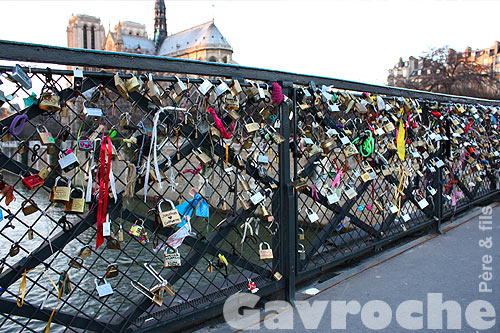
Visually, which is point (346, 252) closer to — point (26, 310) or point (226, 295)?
point (226, 295)

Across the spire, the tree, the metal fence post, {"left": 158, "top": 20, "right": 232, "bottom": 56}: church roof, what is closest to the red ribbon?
the metal fence post

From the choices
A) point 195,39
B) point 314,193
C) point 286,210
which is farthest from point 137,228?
point 195,39

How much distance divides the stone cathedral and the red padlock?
A: 72.3 meters

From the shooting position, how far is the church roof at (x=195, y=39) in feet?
247

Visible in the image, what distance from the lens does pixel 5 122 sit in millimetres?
1967

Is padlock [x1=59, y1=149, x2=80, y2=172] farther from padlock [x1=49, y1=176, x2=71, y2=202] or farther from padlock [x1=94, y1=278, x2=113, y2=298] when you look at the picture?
padlock [x1=94, y1=278, x2=113, y2=298]

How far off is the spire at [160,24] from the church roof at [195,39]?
6.11 ft

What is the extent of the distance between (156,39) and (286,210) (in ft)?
306

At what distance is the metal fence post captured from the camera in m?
3.14

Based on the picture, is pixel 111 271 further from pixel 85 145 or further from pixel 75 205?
pixel 85 145

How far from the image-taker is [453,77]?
32031mm

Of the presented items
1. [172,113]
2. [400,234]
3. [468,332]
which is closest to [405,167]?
[400,234]

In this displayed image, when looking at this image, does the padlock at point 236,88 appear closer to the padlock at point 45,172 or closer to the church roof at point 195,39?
the padlock at point 45,172

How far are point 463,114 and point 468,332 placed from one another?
4.13m
